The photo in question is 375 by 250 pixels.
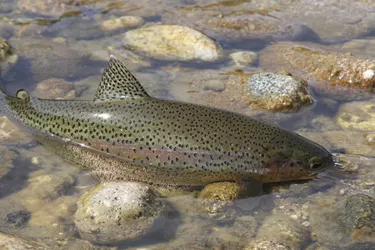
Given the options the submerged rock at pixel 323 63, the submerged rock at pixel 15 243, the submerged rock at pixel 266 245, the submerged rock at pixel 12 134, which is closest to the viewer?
the submerged rock at pixel 15 243

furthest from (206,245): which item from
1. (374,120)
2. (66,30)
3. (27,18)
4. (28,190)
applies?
(27,18)

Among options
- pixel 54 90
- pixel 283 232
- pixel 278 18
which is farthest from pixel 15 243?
pixel 278 18

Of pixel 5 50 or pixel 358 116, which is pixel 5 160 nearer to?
pixel 5 50

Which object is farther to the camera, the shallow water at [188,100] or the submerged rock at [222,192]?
the submerged rock at [222,192]

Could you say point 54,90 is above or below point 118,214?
above

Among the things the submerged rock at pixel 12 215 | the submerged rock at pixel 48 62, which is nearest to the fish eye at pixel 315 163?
the submerged rock at pixel 12 215

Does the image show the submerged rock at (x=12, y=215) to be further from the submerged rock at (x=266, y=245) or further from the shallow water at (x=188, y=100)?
the submerged rock at (x=266, y=245)

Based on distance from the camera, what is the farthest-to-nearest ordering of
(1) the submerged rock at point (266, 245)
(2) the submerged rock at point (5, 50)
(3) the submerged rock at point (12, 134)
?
1. (2) the submerged rock at point (5, 50)
2. (3) the submerged rock at point (12, 134)
3. (1) the submerged rock at point (266, 245)
